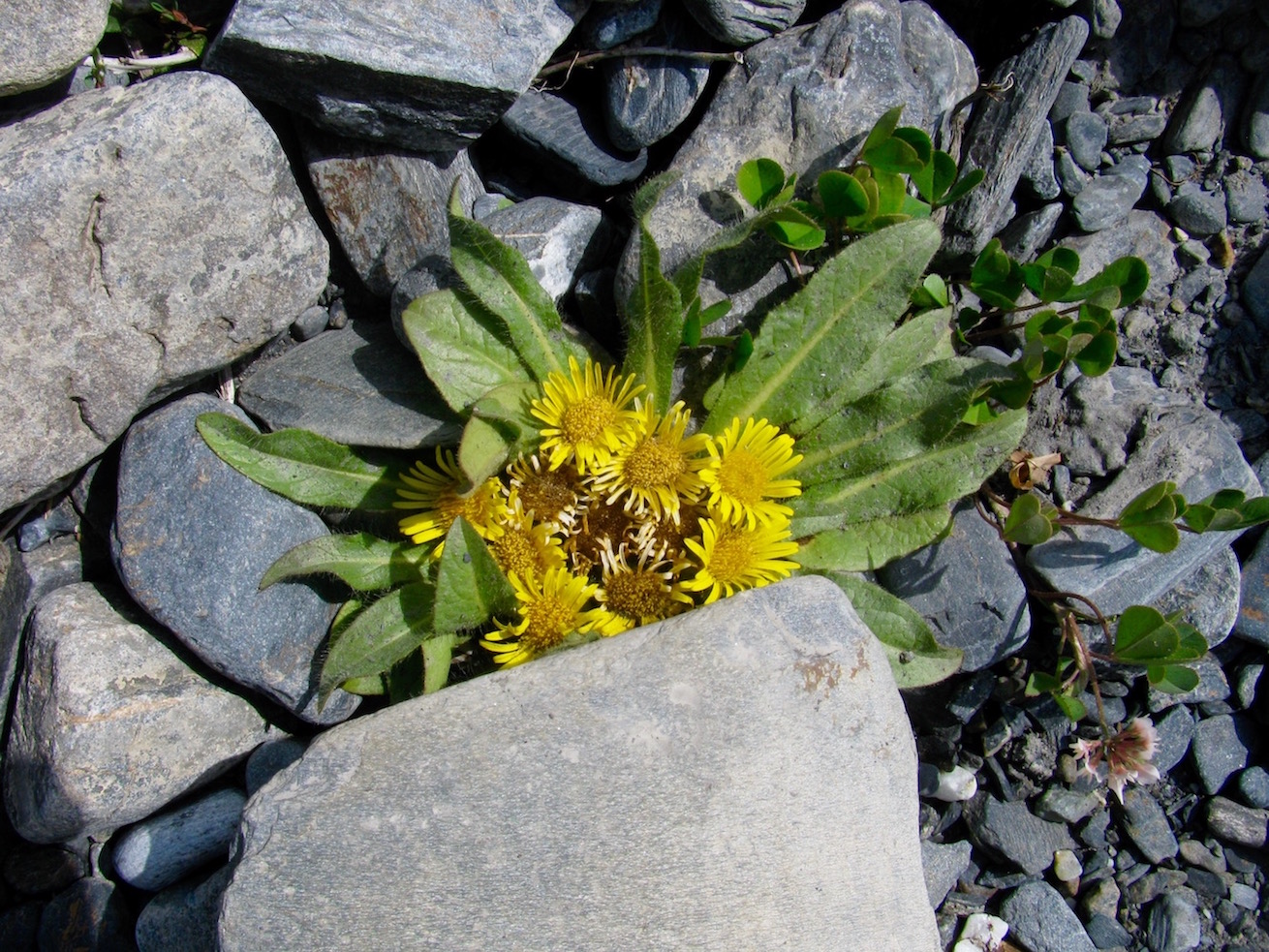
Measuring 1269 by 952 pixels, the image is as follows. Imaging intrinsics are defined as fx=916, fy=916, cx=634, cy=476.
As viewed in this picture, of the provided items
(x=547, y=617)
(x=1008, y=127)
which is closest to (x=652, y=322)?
(x=547, y=617)

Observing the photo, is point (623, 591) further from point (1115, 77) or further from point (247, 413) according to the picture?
point (1115, 77)

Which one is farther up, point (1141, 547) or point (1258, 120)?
point (1258, 120)

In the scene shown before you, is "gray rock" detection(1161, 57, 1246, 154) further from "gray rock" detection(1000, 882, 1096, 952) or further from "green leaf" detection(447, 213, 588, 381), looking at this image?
"gray rock" detection(1000, 882, 1096, 952)

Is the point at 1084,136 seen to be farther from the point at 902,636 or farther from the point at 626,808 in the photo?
the point at 626,808

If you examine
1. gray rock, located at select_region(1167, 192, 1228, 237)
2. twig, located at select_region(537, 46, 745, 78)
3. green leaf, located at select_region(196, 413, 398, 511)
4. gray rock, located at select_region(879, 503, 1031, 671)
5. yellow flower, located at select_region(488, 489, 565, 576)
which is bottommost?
gray rock, located at select_region(879, 503, 1031, 671)

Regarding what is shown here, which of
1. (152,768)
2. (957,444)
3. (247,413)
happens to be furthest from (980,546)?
(152,768)

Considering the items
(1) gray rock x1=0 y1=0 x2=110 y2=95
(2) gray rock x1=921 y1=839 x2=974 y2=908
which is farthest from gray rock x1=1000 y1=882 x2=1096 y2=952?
(1) gray rock x1=0 y1=0 x2=110 y2=95
